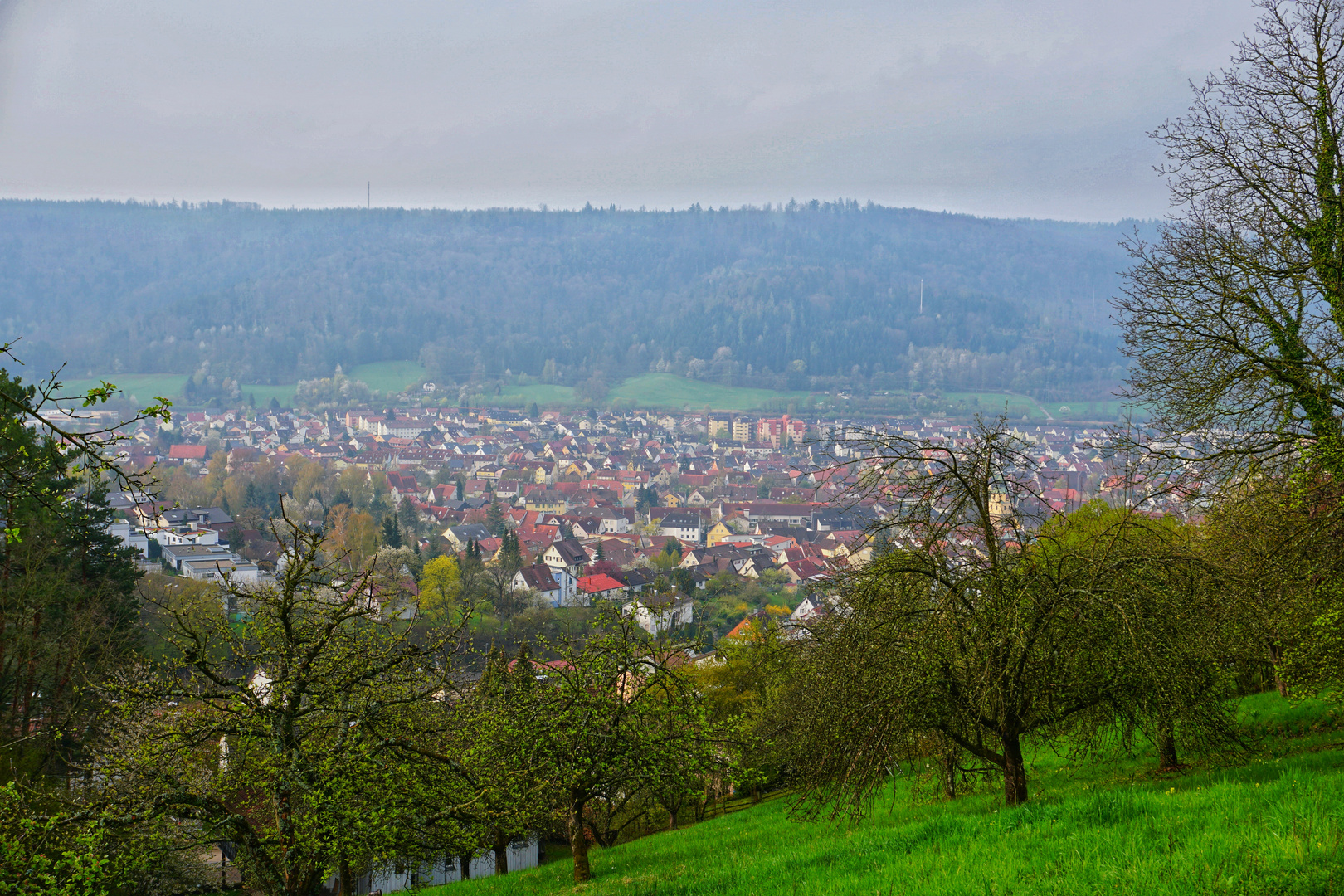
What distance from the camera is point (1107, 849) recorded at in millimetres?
5379

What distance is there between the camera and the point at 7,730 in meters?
20.3

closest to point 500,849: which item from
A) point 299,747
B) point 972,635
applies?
point 299,747

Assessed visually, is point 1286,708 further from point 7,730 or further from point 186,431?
point 186,431

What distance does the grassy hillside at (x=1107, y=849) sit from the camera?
15.2 ft

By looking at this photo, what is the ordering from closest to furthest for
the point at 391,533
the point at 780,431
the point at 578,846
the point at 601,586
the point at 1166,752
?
the point at 1166,752 < the point at 578,846 < the point at 391,533 < the point at 601,586 < the point at 780,431

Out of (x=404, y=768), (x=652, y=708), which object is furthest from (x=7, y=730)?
(x=652, y=708)

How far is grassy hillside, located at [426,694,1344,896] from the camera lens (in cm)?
463

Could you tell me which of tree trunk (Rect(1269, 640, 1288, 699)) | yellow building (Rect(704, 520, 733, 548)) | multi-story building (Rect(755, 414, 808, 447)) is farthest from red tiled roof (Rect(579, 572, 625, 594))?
multi-story building (Rect(755, 414, 808, 447))

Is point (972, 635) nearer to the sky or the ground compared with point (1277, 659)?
nearer to the sky

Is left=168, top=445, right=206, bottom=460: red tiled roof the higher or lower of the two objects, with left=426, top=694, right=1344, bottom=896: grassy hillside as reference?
higher

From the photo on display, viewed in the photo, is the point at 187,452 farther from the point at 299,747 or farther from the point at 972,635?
the point at 972,635

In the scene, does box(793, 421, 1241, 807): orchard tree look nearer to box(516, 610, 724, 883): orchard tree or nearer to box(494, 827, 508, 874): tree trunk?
box(516, 610, 724, 883): orchard tree

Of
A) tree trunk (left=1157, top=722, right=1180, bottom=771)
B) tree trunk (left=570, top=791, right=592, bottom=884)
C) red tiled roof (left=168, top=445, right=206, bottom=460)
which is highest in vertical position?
red tiled roof (left=168, top=445, right=206, bottom=460)

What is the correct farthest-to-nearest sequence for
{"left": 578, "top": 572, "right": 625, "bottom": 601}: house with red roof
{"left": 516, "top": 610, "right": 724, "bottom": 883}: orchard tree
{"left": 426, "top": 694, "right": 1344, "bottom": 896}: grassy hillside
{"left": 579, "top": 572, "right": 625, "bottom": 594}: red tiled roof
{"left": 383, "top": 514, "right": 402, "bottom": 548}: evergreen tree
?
1. {"left": 579, "top": 572, "right": 625, "bottom": 594}: red tiled roof
2. {"left": 578, "top": 572, "right": 625, "bottom": 601}: house with red roof
3. {"left": 383, "top": 514, "right": 402, "bottom": 548}: evergreen tree
4. {"left": 516, "top": 610, "right": 724, "bottom": 883}: orchard tree
5. {"left": 426, "top": 694, "right": 1344, "bottom": 896}: grassy hillside
